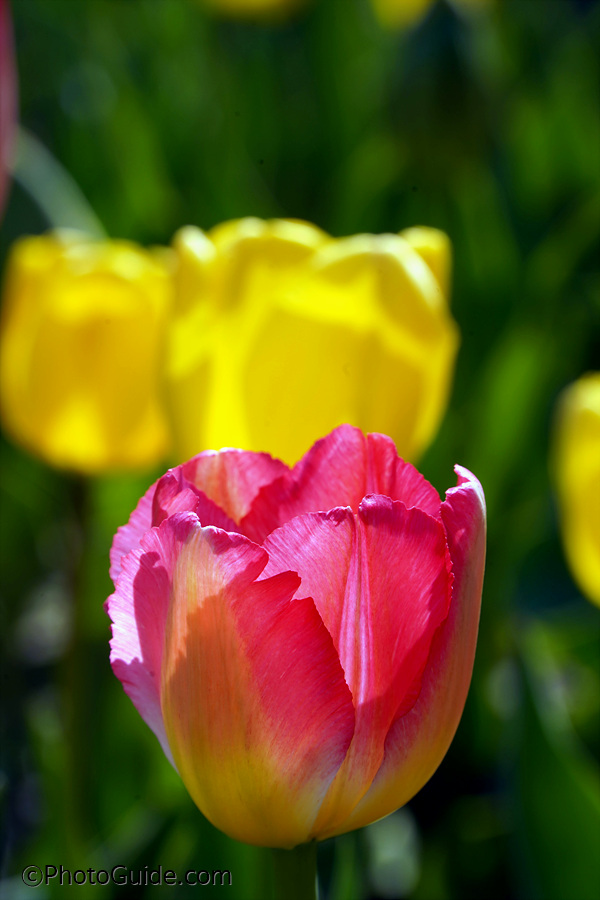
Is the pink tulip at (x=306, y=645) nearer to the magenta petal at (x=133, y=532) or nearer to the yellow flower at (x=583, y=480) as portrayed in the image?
the magenta petal at (x=133, y=532)

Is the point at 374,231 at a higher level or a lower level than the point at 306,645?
lower

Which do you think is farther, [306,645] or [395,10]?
[395,10]

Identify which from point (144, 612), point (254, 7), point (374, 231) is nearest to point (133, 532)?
point (144, 612)

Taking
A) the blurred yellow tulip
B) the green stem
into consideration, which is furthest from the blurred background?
the green stem

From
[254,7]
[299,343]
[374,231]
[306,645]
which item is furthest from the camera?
[254,7]

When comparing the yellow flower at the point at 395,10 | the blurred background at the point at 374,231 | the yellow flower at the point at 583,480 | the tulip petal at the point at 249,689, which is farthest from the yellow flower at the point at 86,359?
the yellow flower at the point at 395,10

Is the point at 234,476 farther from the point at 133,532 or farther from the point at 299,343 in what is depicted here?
the point at 299,343

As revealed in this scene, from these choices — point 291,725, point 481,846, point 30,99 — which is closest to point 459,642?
point 291,725
